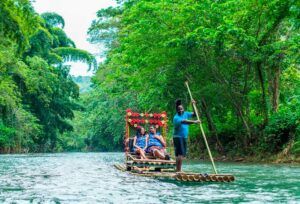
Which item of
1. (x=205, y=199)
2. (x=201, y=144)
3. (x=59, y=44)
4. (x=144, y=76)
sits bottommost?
(x=205, y=199)

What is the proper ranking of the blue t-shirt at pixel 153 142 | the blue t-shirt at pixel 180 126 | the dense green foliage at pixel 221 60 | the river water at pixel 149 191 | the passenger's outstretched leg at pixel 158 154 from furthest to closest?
the dense green foliage at pixel 221 60
the blue t-shirt at pixel 153 142
the passenger's outstretched leg at pixel 158 154
the blue t-shirt at pixel 180 126
the river water at pixel 149 191

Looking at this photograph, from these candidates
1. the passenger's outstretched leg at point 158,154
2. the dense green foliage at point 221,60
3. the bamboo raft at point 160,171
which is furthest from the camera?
the dense green foliage at point 221,60

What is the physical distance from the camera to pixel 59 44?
67.7m

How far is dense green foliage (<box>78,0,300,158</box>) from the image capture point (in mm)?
22734

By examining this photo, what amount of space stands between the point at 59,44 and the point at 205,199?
59.8m

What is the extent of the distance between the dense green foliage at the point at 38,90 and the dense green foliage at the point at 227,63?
12.0m

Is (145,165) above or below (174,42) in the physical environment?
below

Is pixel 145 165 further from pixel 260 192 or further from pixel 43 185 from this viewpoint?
pixel 260 192

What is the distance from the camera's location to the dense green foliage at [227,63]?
22.7 m

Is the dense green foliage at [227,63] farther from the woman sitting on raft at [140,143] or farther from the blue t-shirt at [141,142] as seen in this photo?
the blue t-shirt at [141,142]

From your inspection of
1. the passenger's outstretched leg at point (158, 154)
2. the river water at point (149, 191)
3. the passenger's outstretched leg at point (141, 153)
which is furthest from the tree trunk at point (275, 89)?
the river water at point (149, 191)

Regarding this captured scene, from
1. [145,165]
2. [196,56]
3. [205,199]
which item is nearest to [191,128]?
[196,56]

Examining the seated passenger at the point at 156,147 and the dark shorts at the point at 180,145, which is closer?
the dark shorts at the point at 180,145

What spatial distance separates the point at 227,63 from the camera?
27.0 meters
